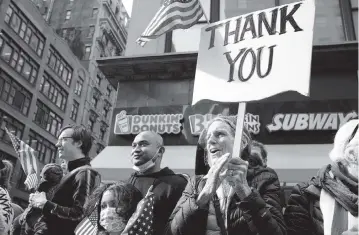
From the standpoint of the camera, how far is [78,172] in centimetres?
312

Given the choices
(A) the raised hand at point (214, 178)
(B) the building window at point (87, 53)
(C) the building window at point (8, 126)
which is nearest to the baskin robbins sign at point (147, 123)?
(A) the raised hand at point (214, 178)

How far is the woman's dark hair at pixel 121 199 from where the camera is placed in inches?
96.4

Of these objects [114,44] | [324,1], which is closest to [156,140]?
[324,1]

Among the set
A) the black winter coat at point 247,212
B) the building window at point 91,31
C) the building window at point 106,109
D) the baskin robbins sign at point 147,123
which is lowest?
the black winter coat at point 247,212

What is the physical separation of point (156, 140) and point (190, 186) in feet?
2.98

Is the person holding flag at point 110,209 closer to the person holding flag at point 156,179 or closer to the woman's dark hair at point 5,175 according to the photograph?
the person holding flag at point 156,179

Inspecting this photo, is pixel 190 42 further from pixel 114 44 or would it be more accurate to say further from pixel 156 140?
pixel 114 44

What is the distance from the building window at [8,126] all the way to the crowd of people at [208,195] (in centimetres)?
2816

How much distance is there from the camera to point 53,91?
3778 centimetres

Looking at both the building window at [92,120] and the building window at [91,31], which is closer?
the building window at [92,120]

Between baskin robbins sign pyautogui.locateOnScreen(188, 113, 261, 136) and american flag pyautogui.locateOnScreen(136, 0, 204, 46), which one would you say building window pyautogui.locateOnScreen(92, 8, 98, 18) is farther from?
american flag pyautogui.locateOnScreen(136, 0, 204, 46)

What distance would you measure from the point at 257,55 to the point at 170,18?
4.34 m

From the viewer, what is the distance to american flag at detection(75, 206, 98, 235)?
2497mm

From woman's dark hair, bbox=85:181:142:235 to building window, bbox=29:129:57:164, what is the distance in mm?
32998
